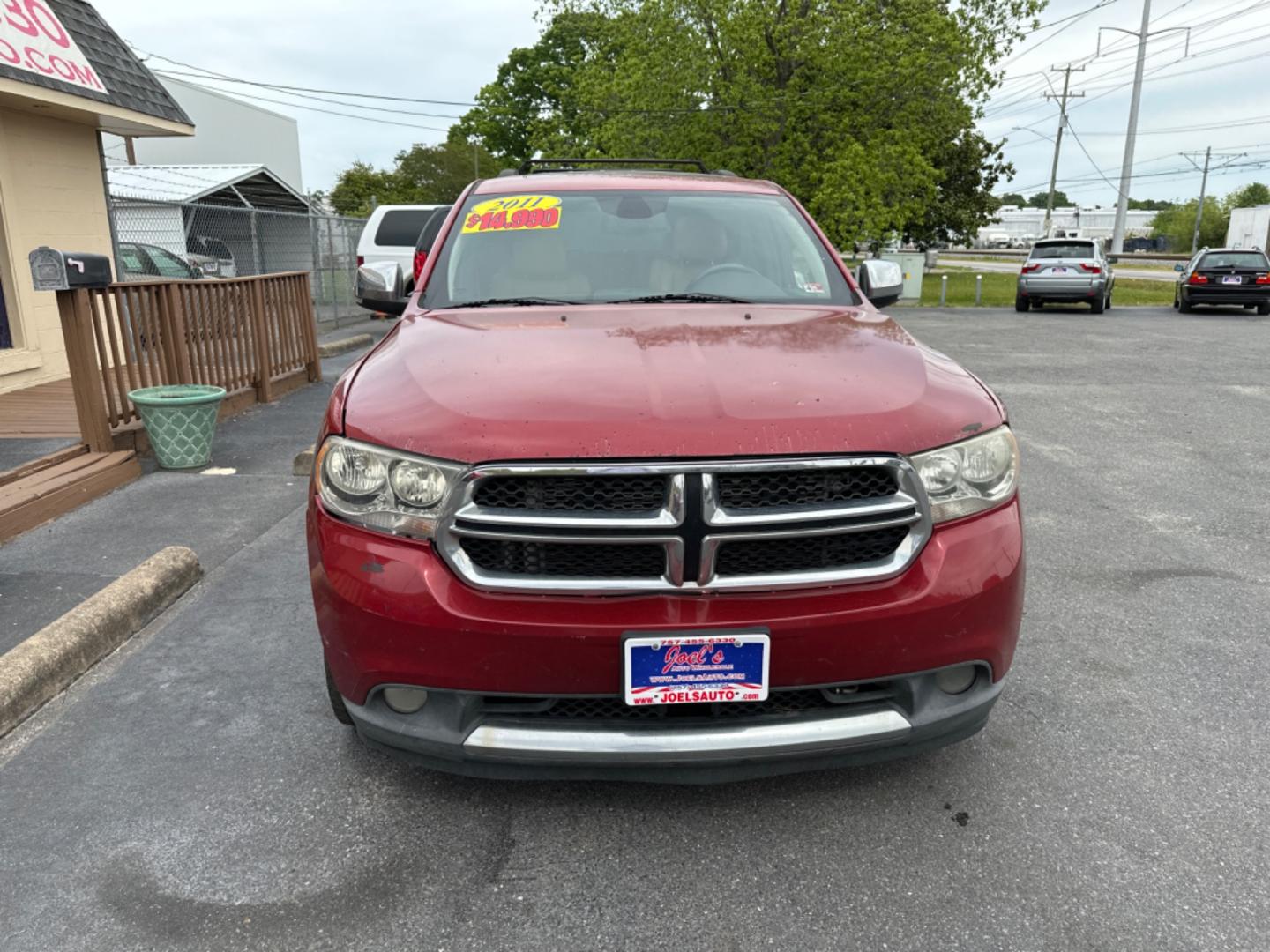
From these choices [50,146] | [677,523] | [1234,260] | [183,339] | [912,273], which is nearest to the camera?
[677,523]

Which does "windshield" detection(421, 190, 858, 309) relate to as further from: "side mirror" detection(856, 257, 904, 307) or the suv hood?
the suv hood

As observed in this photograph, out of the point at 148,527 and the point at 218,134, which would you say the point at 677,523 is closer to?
the point at 148,527

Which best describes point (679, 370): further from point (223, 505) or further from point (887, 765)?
point (223, 505)

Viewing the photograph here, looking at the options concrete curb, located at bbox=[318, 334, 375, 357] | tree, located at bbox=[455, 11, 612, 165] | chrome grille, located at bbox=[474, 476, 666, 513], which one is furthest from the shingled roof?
tree, located at bbox=[455, 11, 612, 165]

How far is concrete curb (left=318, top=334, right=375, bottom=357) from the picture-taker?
1256 centimetres

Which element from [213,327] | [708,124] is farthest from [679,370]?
[708,124]

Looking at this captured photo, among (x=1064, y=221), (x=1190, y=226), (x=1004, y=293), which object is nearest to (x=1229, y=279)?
(x=1004, y=293)

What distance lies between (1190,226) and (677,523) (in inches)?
4633

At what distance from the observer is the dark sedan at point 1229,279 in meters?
20.4

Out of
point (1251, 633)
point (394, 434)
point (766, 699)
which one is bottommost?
point (1251, 633)

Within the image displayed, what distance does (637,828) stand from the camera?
8.18ft

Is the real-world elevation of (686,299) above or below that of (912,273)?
above

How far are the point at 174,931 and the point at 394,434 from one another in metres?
1.24

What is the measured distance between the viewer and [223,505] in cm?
542
